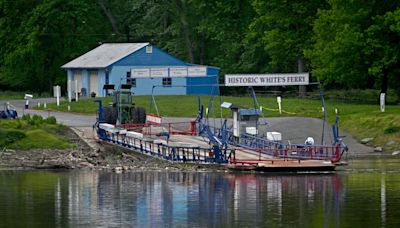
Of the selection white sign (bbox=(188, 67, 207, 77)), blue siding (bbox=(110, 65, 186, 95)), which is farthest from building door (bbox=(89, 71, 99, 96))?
white sign (bbox=(188, 67, 207, 77))

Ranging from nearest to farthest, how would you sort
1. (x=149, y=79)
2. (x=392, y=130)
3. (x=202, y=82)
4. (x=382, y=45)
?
(x=392, y=130) → (x=382, y=45) → (x=202, y=82) → (x=149, y=79)

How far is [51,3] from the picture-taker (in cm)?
10394

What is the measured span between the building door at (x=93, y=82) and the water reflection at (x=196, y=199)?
140ft

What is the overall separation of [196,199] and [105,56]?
55.4m

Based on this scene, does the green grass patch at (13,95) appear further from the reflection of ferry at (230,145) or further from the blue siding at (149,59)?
the reflection of ferry at (230,145)

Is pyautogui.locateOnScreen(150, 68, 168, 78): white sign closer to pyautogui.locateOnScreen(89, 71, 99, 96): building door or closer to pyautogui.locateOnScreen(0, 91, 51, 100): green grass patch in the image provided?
pyautogui.locateOnScreen(89, 71, 99, 96): building door

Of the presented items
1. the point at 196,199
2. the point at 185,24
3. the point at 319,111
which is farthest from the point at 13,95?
the point at 196,199

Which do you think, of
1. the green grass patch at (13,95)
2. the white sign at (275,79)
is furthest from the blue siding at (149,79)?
the white sign at (275,79)

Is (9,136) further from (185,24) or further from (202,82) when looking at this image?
(185,24)

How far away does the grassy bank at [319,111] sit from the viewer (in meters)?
63.1

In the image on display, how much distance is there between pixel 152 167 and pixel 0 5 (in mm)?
54336

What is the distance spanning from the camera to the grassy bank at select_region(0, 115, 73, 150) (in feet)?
188

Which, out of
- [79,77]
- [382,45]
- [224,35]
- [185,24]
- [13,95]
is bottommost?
[13,95]

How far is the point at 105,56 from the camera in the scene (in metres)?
96.4
